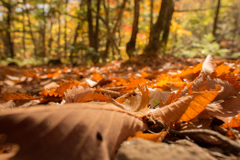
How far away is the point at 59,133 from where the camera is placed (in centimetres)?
41

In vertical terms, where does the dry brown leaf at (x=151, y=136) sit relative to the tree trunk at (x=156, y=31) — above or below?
below

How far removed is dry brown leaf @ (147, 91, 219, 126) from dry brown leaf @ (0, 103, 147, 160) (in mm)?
252

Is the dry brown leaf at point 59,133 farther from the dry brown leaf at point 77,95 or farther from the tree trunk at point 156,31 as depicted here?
the tree trunk at point 156,31

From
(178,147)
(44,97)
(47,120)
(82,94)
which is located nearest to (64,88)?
(44,97)

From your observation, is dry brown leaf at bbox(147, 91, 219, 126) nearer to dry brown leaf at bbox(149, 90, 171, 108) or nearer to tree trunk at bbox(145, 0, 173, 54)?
dry brown leaf at bbox(149, 90, 171, 108)

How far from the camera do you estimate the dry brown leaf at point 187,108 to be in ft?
1.87

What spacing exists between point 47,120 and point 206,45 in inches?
290

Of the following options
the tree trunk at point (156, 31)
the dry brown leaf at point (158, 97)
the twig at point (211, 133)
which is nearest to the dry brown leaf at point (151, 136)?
the twig at point (211, 133)

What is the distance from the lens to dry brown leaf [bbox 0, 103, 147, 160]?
1.26ft

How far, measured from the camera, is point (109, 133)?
1.50 feet

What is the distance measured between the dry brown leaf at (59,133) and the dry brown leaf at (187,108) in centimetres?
25

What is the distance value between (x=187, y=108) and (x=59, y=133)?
495 mm

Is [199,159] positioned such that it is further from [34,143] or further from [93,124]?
[34,143]

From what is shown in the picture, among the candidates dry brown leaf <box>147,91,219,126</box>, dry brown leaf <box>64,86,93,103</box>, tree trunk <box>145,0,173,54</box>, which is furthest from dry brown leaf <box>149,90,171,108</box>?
tree trunk <box>145,0,173,54</box>
